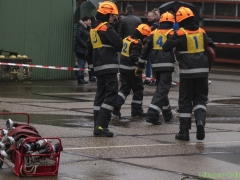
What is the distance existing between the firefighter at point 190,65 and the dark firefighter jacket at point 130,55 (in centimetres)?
214

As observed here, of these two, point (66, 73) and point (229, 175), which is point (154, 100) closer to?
point (229, 175)

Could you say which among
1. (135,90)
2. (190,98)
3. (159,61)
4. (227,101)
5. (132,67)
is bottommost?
(227,101)

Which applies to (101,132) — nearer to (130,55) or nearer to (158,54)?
(158,54)

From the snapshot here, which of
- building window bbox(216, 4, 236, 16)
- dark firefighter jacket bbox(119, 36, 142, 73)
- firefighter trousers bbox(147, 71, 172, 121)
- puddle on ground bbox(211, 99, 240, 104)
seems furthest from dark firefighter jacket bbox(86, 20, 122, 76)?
building window bbox(216, 4, 236, 16)

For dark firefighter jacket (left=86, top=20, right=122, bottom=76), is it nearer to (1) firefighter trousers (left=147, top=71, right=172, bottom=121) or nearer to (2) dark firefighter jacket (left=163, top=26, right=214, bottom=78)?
(2) dark firefighter jacket (left=163, top=26, right=214, bottom=78)

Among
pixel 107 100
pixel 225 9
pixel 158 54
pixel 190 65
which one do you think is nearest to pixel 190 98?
pixel 190 65

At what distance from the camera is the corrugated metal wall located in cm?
1789

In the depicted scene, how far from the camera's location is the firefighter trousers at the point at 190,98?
9.99m

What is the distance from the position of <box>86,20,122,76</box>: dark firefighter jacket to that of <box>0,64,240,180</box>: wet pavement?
38.7 inches

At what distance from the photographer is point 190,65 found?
32.4 ft

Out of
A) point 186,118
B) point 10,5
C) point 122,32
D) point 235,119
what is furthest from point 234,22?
point 186,118

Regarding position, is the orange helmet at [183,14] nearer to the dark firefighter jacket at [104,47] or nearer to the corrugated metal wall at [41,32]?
the dark firefighter jacket at [104,47]

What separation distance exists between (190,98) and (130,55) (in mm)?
2425

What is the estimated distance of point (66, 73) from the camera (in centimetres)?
1920
